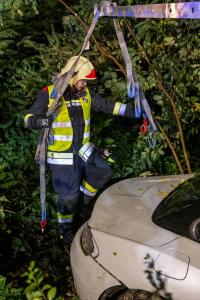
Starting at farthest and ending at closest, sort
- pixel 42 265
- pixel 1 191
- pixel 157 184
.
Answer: pixel 1 191
pixel 42 265
pixel 157 184

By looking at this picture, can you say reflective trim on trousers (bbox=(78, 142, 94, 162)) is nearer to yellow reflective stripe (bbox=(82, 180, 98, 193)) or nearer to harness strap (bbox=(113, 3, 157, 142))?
yellow reflective stripe (bbox=(82, 180, 98, 193))

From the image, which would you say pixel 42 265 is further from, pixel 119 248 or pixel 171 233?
pixel 171 233

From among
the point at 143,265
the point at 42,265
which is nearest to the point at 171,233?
the point at 143,265

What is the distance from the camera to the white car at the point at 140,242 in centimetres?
301

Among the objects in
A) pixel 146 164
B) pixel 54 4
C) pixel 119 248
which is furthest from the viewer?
pixel 54 4

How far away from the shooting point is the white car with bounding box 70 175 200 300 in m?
3.01

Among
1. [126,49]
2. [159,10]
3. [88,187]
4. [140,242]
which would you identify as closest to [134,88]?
[126,49]

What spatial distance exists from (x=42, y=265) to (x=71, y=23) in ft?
10.8

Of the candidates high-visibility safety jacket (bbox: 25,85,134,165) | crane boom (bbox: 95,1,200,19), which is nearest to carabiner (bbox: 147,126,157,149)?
high-visibility safety jacket (bbox: 25,85,134,165)

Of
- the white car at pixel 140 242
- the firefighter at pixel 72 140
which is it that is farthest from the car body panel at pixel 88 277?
the firefighter at pixel 72 140

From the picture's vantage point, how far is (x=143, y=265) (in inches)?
123

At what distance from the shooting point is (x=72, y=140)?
4688 millimetres

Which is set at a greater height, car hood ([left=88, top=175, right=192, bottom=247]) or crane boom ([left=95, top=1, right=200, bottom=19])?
crane boom ([left=95, top=1, right=200, bottom=19])

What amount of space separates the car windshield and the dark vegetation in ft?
5.35
